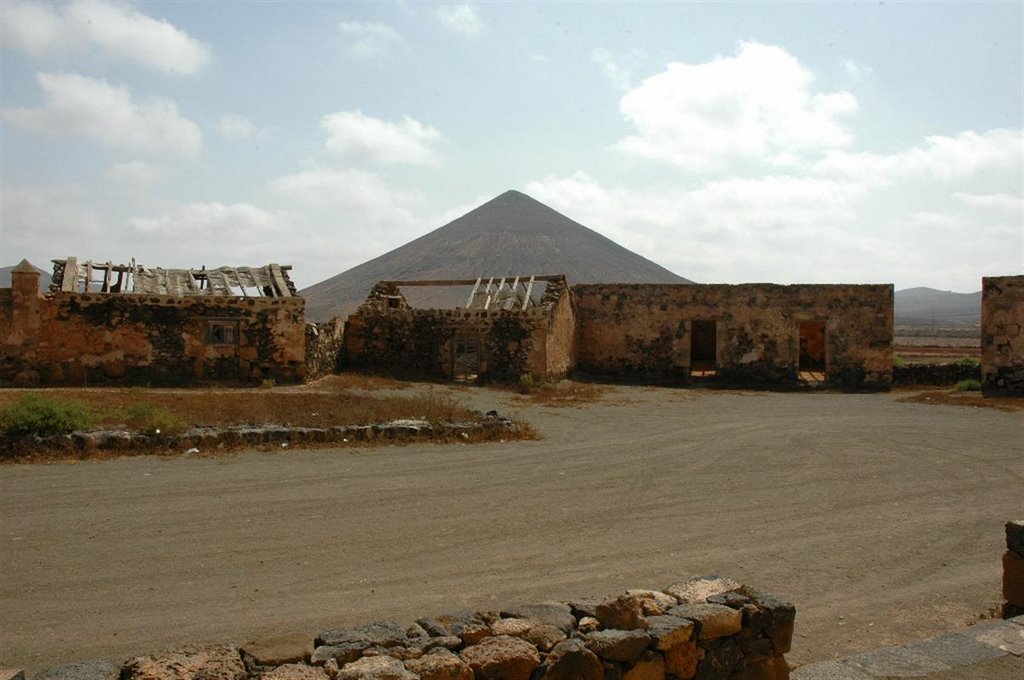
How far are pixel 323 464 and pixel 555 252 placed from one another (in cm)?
7249

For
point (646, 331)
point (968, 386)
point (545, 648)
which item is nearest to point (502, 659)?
point (545, 648)

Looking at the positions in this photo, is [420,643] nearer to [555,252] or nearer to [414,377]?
[414,377]

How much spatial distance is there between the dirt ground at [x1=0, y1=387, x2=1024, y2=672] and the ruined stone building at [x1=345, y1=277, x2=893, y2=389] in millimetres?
11442

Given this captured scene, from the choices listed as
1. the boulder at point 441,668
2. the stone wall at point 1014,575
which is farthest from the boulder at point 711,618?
the stone wall at point 1014,575

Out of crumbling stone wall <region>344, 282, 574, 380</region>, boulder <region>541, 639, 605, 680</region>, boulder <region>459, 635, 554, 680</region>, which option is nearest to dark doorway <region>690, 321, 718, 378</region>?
crumbling stone wall <region>344, 282, 574, 380</region>

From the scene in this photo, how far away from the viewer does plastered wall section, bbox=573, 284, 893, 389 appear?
2458 cm

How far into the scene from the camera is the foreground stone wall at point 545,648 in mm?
3730

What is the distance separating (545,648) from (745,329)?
73.1 ft

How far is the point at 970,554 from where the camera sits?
731 centimetres

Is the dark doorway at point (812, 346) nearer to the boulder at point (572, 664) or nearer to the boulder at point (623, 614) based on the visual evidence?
the boulder at point (623, 614)

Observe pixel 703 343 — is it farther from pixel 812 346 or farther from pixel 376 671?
pixel 376 671

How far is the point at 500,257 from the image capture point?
3098 inches

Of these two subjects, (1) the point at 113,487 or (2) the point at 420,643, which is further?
(1) the point at 113,487

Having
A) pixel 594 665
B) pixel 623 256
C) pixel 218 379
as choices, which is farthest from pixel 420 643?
pixel 623 256
